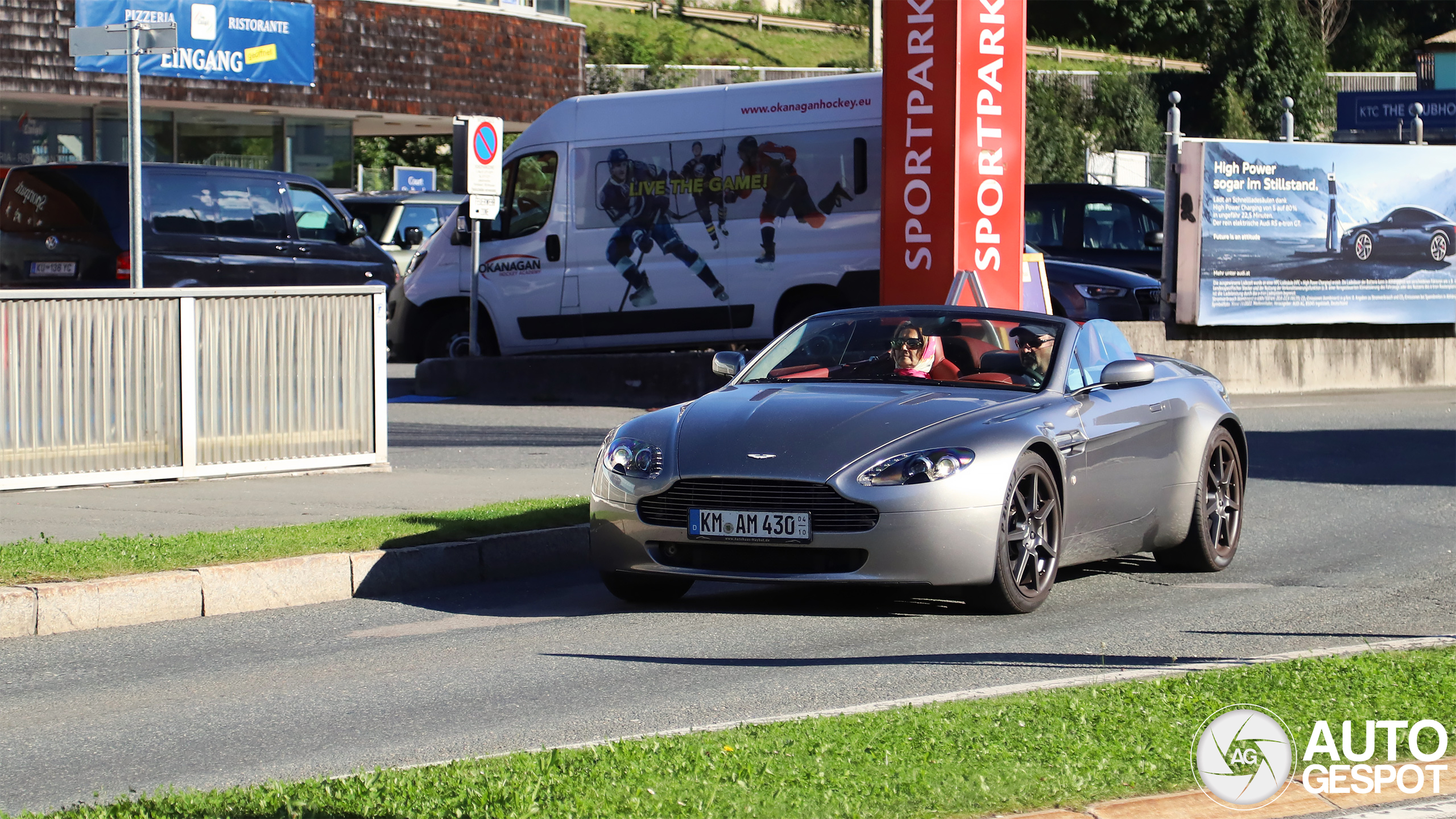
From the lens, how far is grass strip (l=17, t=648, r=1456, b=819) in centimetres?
427

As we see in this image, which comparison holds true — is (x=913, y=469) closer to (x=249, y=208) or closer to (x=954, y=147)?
(x=954, y=147)

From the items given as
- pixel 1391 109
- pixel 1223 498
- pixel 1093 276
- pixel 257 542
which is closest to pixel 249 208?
pixel 1093 276

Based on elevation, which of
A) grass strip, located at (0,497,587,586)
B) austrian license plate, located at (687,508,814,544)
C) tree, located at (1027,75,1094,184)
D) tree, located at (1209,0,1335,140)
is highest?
tree, located at (1209,0,1335,140)

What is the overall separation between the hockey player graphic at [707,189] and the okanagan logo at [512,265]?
1.97 metres

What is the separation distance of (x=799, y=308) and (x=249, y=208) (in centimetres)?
568

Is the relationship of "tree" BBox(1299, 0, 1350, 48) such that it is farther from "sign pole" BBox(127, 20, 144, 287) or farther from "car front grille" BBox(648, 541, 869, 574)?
"car front grille" BBox(648, 541, 869, 574)

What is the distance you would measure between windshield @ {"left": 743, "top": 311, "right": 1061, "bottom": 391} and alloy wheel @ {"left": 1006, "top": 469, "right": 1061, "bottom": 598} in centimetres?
71

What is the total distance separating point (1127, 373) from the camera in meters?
8.51

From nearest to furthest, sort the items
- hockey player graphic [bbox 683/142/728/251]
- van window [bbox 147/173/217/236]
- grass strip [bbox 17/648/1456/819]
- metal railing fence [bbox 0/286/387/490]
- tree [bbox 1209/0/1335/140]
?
grass strip [bbox 17/648/1456/819] < metal railing fence [bbox 0/286/387/490] < hockey player graphic [bbox 683/142/728/251] < van window [bbox 147/173/217/236] < tree [bbox 1209/0/1335/140]

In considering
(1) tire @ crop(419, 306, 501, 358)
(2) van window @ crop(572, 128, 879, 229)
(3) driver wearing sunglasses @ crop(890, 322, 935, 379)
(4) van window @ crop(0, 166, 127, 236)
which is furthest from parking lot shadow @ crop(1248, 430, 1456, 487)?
(4) van window @ crop(0, 166, 127, 236)

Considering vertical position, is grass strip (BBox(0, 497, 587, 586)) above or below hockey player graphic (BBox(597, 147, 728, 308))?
below

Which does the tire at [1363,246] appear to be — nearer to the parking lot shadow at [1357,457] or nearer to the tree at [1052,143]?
the parking lot shadow at [1357,457]

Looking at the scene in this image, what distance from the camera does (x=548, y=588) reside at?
887 centimetres

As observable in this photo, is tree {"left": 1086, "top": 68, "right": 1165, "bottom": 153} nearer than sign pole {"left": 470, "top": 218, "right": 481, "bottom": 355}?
No
